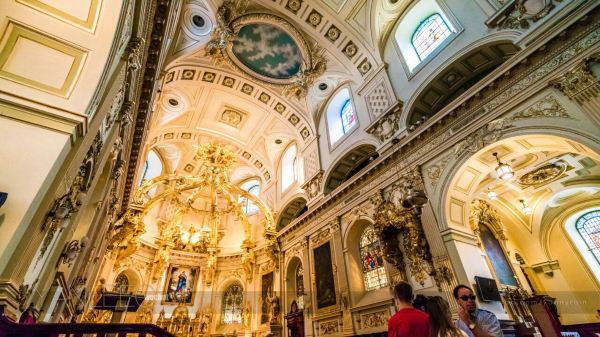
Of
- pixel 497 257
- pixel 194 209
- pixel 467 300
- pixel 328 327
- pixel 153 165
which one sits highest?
pixel 153 165

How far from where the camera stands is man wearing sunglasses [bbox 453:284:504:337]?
2.47 m

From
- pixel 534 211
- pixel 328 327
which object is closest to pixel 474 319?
pixel 328 327

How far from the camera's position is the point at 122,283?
600 inches

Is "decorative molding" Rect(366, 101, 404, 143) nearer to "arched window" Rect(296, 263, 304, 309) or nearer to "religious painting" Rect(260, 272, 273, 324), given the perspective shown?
"arched window" Rect(296, 263, 304, 309)

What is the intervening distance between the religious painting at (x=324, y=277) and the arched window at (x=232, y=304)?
7397 millimetres

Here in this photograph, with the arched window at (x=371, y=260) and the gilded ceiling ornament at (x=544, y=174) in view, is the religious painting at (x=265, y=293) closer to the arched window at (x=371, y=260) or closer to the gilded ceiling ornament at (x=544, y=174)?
the arched window at (x=371, y=260)

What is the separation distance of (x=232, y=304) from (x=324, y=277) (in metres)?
8.36

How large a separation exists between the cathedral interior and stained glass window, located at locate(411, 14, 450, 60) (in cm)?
8

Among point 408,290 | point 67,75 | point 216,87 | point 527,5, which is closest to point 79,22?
point 67,75

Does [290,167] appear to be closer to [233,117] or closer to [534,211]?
[233,117]

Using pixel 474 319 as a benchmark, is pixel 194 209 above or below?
above

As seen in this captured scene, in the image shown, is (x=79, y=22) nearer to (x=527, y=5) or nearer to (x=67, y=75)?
(x=67, y=75)

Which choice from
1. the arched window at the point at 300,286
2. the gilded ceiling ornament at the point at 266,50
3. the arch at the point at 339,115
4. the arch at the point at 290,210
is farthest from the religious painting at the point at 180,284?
the gilded ceiling ornament at the point at 266,50

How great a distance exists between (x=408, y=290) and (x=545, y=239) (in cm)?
1160
